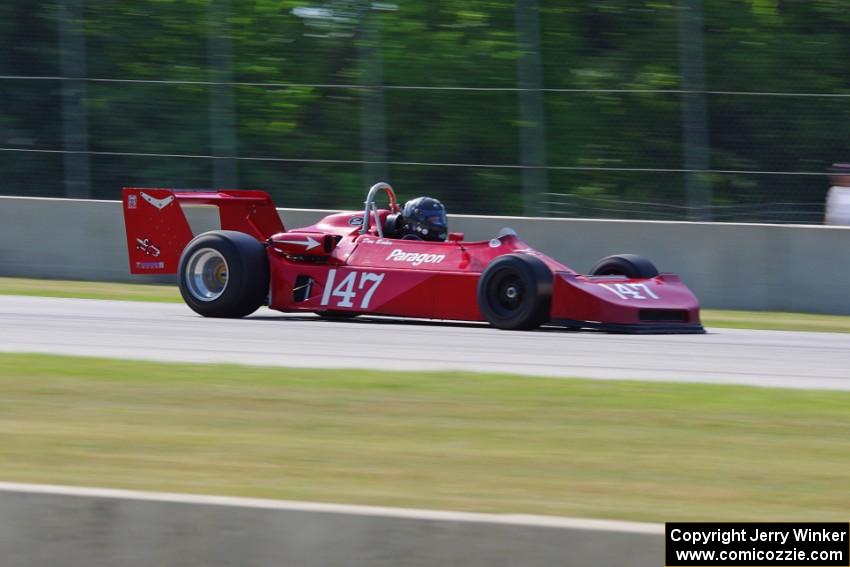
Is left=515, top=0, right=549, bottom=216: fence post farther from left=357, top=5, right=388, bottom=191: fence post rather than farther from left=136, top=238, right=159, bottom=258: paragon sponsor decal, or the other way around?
left=136, top=238, right=159, bottom=258: paragon sponsor decal

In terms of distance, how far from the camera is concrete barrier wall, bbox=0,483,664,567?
4148mm

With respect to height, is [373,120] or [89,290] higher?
[373,120]

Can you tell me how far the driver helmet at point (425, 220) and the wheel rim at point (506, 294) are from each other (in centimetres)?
118

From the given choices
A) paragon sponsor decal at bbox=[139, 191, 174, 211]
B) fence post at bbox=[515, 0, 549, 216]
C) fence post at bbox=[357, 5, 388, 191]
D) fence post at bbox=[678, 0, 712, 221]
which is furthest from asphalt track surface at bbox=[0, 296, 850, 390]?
fence post at bbox=[357, 5, 388, 191]

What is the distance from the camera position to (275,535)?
4.31 m

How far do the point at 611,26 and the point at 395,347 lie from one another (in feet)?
26.0

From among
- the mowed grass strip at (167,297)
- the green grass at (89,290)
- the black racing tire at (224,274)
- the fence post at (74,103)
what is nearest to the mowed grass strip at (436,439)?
the black racing tire at (224,274)

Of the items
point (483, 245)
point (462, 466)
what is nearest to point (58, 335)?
point (483, 245)

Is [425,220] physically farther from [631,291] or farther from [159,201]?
[159,201]

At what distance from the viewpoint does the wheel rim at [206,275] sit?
40.2ft

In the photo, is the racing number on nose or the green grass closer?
the racing number on nose

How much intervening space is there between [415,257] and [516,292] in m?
0.96

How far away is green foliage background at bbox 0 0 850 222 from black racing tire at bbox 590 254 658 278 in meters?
3.43

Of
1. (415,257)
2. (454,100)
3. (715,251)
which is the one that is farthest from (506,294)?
(454,100)
